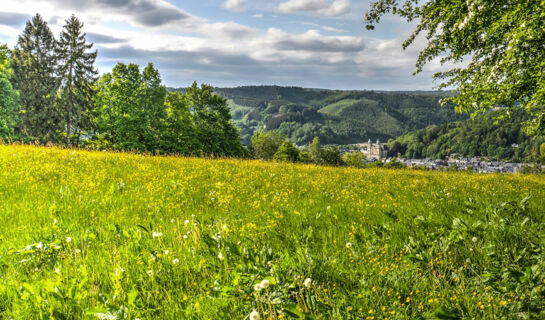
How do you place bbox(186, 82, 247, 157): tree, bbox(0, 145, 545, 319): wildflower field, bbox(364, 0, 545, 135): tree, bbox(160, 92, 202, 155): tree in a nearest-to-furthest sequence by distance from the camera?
1. bbox(0, 145, 545, 319): wildflower field
2. bbox(364, 0, 545, 135): tree
3. bbox(160, 92, 202, 155): tree
4. bbox(186, 82, 247, 157): tree

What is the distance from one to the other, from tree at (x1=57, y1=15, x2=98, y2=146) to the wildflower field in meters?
42.3

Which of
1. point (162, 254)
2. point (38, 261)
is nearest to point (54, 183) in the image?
point (38, 261)

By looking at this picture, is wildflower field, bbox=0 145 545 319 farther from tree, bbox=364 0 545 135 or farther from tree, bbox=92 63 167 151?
tree, bbox=92 63 167 151

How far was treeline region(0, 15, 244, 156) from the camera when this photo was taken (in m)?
38.3

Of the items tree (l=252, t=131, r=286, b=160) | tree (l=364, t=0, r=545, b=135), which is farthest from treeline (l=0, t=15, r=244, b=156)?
tree (l=252, t=131, r=286, b=160)

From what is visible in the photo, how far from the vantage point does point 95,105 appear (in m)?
44.2

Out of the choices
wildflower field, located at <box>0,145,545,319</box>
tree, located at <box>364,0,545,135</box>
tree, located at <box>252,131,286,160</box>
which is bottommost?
tree, located at <box>252,131,286,160</box>

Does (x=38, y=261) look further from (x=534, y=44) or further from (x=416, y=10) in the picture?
(x=416, y=10)

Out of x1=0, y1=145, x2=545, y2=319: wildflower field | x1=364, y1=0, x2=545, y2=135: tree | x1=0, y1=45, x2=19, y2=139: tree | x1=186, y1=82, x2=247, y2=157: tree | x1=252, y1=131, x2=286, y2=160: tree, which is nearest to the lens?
x1=0, y1=145, x2=545, y2=319: wildflower field

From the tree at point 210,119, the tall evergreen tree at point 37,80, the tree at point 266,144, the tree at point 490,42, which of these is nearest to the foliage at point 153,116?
the tree at point 210,119

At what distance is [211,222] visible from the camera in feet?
15.5

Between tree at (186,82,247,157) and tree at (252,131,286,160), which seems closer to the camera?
tree at (186,82,247,157)

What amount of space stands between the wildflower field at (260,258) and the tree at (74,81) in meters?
42.3

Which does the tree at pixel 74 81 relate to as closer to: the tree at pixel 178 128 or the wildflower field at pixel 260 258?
the tree at pixel 178 128
